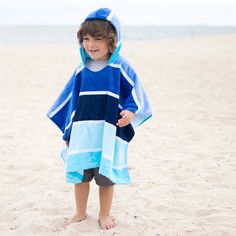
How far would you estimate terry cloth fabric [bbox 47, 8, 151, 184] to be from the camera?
2865mm

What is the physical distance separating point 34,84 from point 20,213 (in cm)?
747

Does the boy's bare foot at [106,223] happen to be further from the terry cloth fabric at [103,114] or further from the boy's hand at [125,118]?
the boy's hand at [125,118]

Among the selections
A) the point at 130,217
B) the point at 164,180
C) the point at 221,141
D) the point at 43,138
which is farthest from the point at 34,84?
the point at 130,217

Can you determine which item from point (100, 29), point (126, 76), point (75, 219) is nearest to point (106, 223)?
point (75, 219)

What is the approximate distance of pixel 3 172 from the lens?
176 inches

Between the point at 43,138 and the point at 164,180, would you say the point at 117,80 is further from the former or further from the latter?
the point at 43,138

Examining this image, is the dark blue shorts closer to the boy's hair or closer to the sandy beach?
the sandy beach

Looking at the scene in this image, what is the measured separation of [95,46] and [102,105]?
37 cm

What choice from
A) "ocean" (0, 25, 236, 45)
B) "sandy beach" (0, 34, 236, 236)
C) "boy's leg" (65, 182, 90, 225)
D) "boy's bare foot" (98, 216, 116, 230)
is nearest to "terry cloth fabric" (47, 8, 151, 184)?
"boy's leg" (65, 182, 90, 225)

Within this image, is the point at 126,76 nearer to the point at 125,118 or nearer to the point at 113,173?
the point at 125,118

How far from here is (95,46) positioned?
9.24 feet

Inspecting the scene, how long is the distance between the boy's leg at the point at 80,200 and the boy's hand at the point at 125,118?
55 centimetres

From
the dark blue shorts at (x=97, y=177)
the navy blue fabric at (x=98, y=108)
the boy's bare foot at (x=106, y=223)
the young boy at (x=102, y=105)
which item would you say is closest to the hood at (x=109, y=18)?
the young boy at (x=102, y=105)

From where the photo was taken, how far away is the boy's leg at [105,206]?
3.14 meters
